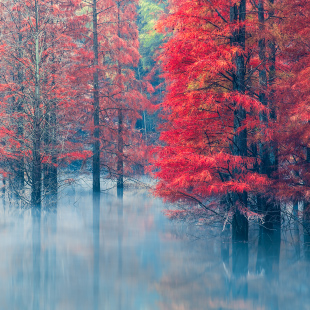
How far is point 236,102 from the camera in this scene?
1161 cm

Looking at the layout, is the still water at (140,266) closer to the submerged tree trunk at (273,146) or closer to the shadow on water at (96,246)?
the shadow on water at (96,246)

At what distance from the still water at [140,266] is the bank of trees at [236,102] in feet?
4.05

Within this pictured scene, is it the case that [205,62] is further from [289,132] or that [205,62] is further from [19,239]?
[19,239]

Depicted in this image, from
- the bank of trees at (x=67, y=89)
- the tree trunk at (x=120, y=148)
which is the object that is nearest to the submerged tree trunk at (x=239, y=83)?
the bank of trees at (x=67, y=89)

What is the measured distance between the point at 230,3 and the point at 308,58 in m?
2.56

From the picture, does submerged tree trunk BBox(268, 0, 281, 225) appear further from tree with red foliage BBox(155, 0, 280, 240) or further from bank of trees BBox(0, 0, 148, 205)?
bank of trees BBox(0, 0, 148, 205)

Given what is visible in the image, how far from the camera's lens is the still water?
821 cm

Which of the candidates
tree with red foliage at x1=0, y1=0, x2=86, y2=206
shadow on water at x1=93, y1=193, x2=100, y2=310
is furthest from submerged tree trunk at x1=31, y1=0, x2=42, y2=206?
shadow on water at x1=93, y1=193, x2=100, y2=310

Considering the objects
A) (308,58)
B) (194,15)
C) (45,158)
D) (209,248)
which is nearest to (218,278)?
(209,248)

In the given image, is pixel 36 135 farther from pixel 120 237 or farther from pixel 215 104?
pixel 215 104

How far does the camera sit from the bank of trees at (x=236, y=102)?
10.8 meters

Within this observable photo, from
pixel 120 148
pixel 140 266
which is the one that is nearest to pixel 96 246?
pixel 140 266

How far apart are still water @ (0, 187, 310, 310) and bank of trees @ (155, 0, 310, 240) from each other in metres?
1.23

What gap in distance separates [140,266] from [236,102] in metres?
5.12
